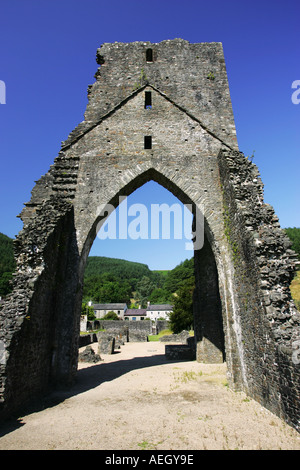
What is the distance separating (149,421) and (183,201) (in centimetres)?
662

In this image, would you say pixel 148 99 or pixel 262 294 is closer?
pixel 262 294

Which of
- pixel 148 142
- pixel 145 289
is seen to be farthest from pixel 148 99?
pixel 145 289

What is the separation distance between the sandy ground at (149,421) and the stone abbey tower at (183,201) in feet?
1.53

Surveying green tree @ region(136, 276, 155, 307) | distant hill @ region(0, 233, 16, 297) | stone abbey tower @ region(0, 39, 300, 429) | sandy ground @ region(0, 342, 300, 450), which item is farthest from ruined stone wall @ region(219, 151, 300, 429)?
green tree @ region(136, 276, 155, 307)

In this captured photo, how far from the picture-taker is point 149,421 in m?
4.77

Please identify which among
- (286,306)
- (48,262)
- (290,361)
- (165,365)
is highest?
(48,262)

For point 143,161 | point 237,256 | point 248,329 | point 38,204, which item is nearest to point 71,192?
point 38,204

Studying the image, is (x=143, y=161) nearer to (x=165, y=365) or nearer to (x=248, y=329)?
(x=248, y=329)

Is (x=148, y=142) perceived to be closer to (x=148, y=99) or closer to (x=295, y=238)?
(x=148, y=99)

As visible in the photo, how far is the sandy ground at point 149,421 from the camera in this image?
12.6 feet

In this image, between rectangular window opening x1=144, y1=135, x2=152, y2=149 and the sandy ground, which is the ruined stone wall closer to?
the sandy ground

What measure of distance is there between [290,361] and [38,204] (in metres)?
7.68

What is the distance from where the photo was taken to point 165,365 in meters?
11.0

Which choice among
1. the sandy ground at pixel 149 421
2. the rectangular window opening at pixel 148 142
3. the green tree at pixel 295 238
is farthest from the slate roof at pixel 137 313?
the rectangular window opening at pixel 148 142
